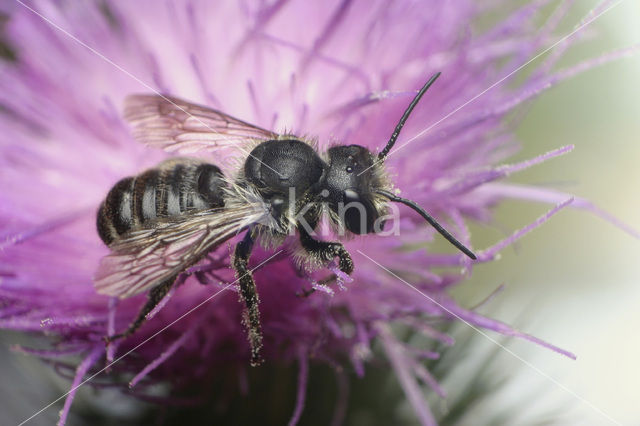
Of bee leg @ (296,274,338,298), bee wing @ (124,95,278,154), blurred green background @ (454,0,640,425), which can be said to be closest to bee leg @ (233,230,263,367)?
bee leg @ (296,274,338,298)

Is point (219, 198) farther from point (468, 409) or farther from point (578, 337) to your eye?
point (578, 337)

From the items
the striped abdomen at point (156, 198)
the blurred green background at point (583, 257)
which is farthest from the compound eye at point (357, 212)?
the blurred green background at point (583, 257)

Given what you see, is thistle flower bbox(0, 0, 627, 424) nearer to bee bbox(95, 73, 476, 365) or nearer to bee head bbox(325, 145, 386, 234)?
bee bbox(95, 73, 476, 365)

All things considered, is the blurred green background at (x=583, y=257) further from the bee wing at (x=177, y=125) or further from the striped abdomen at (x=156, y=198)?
the striped abdomen at (x=156, y=198)

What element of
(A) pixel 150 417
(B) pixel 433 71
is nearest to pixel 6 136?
(A) pixel 150 417

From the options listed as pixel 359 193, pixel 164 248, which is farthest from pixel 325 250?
pixel 164 248
